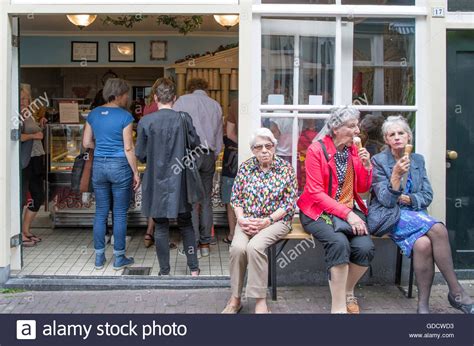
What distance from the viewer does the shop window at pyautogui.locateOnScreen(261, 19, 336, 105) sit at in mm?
5430

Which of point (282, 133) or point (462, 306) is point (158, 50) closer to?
point (282, 133)

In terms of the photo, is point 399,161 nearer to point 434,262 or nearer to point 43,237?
point 434,262

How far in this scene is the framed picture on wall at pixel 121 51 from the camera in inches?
383

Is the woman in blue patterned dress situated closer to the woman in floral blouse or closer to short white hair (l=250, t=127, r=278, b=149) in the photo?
the woman in floral blouse

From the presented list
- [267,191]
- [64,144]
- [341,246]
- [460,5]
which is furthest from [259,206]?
[64,144]

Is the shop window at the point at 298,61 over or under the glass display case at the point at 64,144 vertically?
over

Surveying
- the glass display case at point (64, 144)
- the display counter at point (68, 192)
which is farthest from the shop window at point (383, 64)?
the glass display case at point (64, 144)

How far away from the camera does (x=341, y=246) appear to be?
452 centimetres

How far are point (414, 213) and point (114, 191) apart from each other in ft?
8.88

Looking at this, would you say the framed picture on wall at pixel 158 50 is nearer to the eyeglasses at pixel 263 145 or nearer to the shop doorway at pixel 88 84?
the shop doorway at pixel 88 84

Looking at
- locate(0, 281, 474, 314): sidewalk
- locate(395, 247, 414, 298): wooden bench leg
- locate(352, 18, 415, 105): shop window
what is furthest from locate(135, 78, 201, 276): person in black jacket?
locate(395, 247, 414, 298): wooden bench leg

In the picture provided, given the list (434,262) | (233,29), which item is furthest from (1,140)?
(233,29)

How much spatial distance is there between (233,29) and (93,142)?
4059mm

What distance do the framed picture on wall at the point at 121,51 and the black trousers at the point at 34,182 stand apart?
3222 mm
